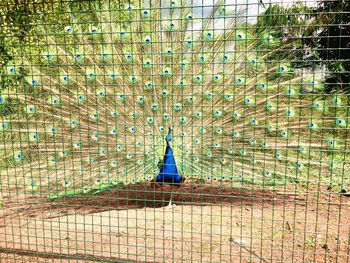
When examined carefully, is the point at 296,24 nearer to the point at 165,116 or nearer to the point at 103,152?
the point at 165,116

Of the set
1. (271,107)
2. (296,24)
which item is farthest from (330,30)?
(271,107)

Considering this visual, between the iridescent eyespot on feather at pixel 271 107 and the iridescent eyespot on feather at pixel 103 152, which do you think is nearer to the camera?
the iridescent eyespot on feather at pixel 271 107

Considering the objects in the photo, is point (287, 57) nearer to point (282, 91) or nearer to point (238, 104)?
point (282, 91)

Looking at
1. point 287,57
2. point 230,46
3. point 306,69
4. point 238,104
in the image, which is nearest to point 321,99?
point 287,57

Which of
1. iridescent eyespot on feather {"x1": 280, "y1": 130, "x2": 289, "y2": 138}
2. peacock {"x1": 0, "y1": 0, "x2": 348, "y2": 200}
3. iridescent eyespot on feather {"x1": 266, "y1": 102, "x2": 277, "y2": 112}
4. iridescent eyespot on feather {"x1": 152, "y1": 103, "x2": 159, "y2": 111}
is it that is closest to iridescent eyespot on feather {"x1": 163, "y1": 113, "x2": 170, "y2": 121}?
peacock {"x1": 0, "y1": 0, "x2": 348, "y2": 200}

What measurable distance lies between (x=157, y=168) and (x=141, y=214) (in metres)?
0.68

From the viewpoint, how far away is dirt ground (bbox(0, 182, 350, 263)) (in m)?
2.63

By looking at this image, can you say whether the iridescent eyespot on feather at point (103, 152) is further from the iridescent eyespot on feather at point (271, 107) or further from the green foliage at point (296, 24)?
the green foliage at point (296, 24)

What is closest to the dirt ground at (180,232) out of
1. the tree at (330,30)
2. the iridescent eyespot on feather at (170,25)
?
the tree at (330,30)

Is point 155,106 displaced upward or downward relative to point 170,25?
downward

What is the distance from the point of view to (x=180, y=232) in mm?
3787

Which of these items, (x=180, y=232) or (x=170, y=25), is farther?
(x=180, y=232)

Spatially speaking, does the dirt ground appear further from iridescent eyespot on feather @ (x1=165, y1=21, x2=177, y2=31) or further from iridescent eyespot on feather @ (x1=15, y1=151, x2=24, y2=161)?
iridescent eyespot on feather @ (x1=165, y1=21, x2=177, y2=31)

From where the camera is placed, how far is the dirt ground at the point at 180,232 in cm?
263
